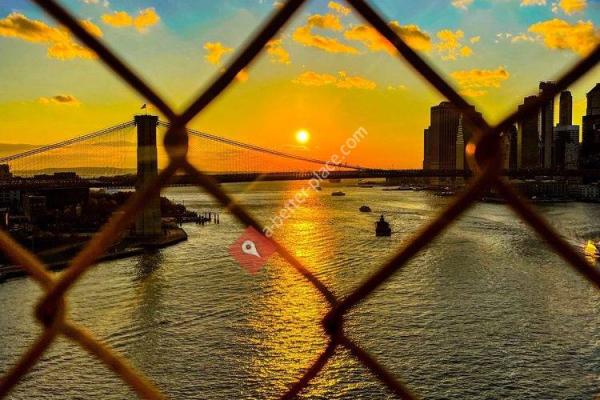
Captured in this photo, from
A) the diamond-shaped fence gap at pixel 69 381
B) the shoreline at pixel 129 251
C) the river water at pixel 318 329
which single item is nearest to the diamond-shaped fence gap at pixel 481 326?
the river water at pixel 318 329

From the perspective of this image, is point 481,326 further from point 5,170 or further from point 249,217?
point 5,170

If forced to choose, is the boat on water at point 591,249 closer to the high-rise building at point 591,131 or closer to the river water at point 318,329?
the river water at point 318,329

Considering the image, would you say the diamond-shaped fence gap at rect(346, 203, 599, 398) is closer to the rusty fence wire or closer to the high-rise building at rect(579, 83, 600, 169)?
the rusty fence wire

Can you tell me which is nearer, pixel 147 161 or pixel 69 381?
pixel 69 381

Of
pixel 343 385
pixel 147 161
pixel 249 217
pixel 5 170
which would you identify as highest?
pixel 147 161

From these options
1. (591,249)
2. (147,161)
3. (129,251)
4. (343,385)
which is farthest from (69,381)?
(591,249)

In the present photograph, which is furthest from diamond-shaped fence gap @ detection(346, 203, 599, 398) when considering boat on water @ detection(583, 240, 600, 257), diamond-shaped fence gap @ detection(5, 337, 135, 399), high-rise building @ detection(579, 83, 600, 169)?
high-rise building @ detection(579, 83, 600, 169)
